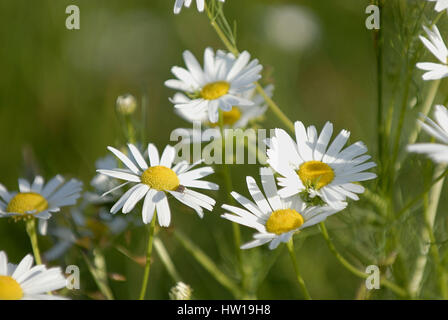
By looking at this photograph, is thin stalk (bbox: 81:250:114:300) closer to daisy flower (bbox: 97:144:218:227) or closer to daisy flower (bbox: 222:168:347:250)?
daisy flower (bbox: 97:144:218:227)

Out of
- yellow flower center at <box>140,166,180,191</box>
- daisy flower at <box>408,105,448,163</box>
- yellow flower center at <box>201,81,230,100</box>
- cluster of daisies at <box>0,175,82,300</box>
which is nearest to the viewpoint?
daisy flower at <box>408,105,448,163</box>

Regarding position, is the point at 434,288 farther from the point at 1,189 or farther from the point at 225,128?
the point at 1,189

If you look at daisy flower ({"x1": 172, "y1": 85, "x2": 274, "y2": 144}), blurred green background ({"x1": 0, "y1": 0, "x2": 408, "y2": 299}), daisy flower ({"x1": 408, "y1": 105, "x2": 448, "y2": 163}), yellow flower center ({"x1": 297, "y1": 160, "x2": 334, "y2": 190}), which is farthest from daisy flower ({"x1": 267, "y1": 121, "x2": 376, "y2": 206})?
blurred green background ({"x1": 0, "y1": 0, "x2": 408, "y2": 299})

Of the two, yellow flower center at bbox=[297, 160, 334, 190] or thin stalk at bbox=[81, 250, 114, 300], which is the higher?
yellow flower center at bbox=[297, 160, 334, 190]

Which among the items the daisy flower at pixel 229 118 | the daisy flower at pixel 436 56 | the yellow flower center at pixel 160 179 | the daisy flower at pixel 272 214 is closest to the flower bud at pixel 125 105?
the daisy flower at pixel 229 118

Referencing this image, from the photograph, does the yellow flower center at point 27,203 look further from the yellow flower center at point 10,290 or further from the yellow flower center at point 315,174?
the yellow flower center at point 315,174

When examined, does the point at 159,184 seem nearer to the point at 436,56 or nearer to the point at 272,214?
the point at 272,214

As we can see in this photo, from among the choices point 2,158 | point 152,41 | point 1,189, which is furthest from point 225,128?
point 152,41
